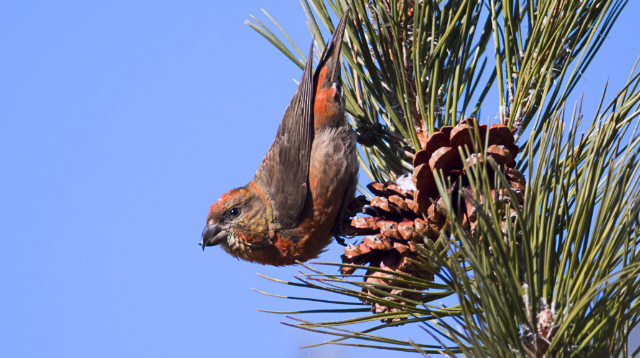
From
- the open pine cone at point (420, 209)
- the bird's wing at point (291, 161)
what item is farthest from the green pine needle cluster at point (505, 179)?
the bird's wing at point (291, 161)

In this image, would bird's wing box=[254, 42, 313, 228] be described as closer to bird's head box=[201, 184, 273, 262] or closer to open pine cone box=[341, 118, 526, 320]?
bird's head box=[201, 184, 273, 262]

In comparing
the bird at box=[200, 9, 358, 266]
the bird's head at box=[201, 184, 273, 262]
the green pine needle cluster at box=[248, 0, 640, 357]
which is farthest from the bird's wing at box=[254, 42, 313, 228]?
the green pine needle cluster at box=[248, 0, 640, 357]

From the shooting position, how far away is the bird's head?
12.4ft

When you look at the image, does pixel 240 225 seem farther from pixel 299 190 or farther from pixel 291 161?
pixel 291 161

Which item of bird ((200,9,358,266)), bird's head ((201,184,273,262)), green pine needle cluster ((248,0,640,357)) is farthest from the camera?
bird's head ((201,184,273,262))

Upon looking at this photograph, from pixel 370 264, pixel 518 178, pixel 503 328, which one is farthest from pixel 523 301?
pixel 370 264

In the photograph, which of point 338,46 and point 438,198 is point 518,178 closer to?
point 438,198

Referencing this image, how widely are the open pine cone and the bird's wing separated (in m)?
1.45

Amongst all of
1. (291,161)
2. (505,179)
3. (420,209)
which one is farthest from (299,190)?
(505,179)

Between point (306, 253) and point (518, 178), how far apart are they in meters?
1.89

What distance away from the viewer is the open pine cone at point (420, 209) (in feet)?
6.35

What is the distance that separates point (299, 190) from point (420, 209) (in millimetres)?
1794

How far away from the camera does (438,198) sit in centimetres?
209

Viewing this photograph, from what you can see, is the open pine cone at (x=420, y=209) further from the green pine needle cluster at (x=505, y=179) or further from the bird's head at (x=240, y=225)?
the bird's head at (x=240, y=225)
